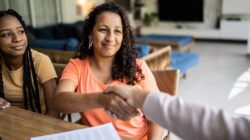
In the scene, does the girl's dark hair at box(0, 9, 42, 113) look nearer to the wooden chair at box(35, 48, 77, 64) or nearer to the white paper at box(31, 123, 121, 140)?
the white paper at box(31, 123, 121, 140)

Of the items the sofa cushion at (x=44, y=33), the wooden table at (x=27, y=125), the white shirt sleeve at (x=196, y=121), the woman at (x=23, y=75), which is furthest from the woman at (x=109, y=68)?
the sofa cushion at (x=44, y=33)

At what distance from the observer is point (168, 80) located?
161 cm

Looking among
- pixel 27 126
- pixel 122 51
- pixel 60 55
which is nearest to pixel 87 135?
pixel 27 126

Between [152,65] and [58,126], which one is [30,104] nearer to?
[58,126]

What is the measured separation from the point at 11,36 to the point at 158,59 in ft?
6.61

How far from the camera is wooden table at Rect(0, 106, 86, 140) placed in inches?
45.1

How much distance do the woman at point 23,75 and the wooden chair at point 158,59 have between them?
1432 millimetres

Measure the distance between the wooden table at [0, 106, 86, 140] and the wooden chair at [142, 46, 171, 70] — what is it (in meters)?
1.77

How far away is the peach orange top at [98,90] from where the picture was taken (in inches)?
53.3

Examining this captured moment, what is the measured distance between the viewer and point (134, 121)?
54.1 inches

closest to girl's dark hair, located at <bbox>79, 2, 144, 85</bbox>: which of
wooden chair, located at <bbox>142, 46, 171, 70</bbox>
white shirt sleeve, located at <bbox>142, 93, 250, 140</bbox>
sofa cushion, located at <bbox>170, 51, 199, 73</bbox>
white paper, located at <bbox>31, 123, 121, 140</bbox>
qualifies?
white paper, located at <bbox>31, 123, 121, 140</bbox>

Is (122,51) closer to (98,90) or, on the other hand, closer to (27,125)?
(98,90)

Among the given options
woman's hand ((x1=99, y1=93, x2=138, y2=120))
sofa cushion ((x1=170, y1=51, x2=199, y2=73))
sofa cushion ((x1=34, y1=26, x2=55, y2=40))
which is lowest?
sofa cushion ((x1=170, y1=51, x2=199, y2=73))

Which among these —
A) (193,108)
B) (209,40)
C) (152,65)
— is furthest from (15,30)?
(209,40)
